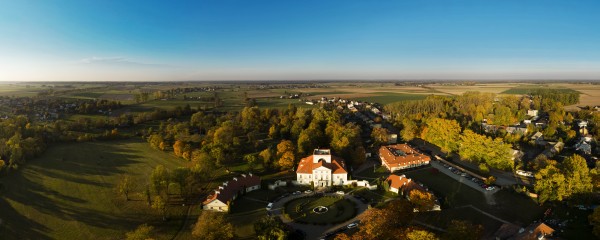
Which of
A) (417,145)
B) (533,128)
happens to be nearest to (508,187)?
(417,145)

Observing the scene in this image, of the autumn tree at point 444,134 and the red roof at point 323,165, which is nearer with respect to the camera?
the red roof at point 323,165

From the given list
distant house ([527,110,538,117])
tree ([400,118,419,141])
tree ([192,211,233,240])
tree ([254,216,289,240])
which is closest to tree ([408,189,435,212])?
tree ([254,216,289,240])

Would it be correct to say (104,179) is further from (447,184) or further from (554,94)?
(554,94)

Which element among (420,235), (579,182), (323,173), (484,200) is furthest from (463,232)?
(323,173)

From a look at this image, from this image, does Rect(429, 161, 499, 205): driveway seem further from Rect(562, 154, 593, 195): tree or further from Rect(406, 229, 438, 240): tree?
Rect(406, 229, 438, 240): tree

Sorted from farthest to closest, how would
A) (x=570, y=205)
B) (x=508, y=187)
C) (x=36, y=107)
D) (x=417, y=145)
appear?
(x=36, y=107), (x=417, y=145), (x=508, y=187), (x=570, y=205)

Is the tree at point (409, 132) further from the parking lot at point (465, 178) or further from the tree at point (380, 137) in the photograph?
the parking lot at point (465, 178)

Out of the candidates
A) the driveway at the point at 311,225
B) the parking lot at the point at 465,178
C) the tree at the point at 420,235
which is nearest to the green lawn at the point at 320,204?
the driveway at the point at 311,225
